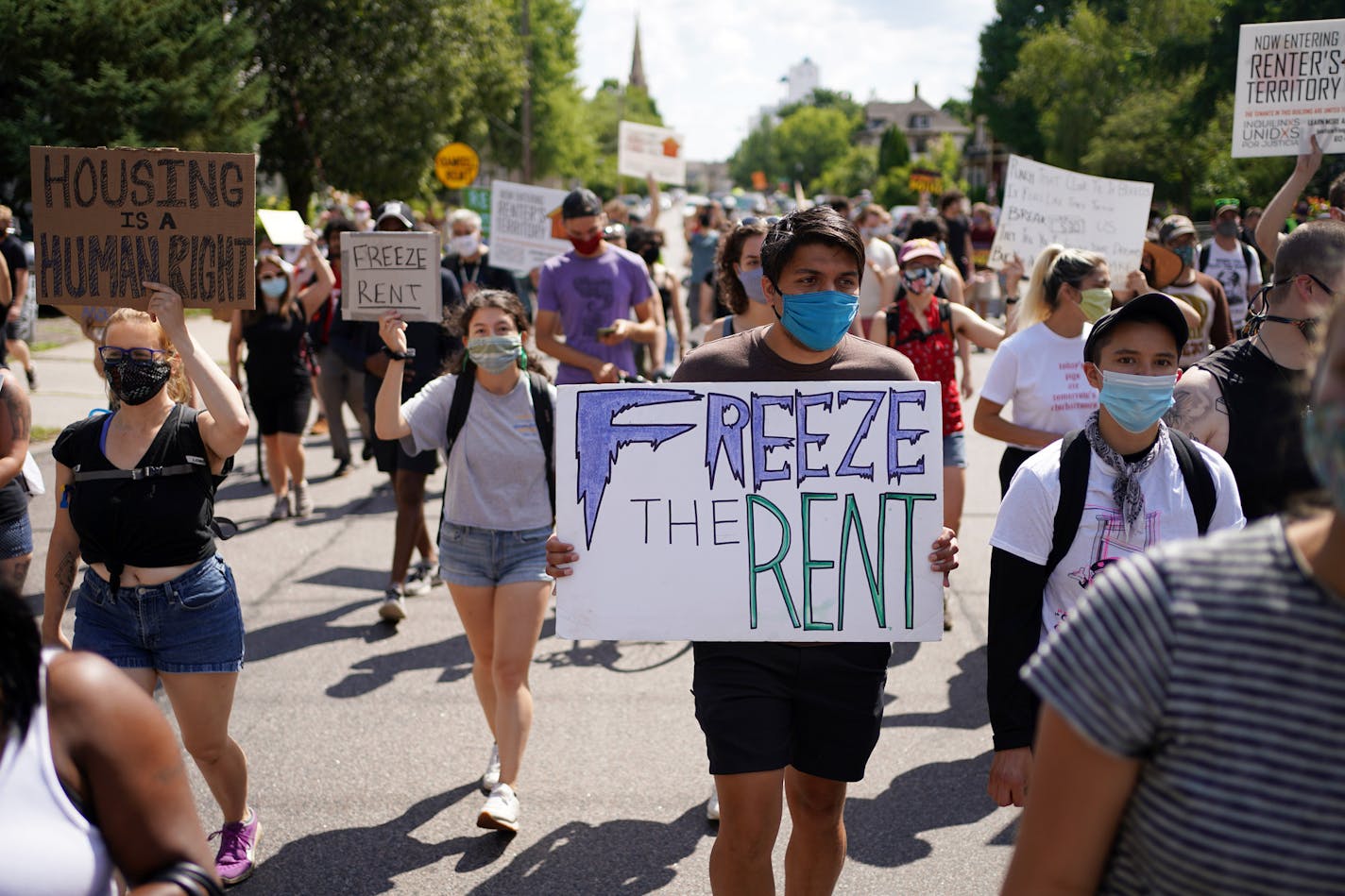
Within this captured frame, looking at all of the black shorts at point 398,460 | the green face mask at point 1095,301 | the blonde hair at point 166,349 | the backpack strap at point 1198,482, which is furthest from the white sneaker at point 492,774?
the green face mask at point 1095,301

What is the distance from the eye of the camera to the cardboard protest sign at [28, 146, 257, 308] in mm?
4012

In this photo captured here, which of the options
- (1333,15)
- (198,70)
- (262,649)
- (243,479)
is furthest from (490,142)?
(262,649)

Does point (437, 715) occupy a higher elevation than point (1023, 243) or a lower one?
lower

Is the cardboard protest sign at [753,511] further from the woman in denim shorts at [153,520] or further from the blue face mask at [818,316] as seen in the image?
the woman in denim shorts at [153,520]

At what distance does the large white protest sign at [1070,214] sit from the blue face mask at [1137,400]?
15.3ft

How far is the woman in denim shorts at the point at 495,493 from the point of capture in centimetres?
449

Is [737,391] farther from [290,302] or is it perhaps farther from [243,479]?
[243,479]

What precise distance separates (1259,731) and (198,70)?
2802 cm

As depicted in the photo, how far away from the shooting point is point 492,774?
4715 millimetres

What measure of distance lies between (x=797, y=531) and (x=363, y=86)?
32.8m

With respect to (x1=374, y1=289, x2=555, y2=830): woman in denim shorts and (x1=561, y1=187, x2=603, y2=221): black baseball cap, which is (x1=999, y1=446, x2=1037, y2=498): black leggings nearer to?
(x1=374, y1=289, x2=555, y2=830): woman in denim shorts

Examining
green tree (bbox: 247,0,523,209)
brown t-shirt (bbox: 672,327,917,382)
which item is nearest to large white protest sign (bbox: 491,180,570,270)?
brown t-shirt (bbox: 672,327,917,382)

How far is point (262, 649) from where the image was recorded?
21.2 ft

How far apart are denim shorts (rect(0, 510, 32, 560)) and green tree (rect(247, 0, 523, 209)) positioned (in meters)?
28.8
